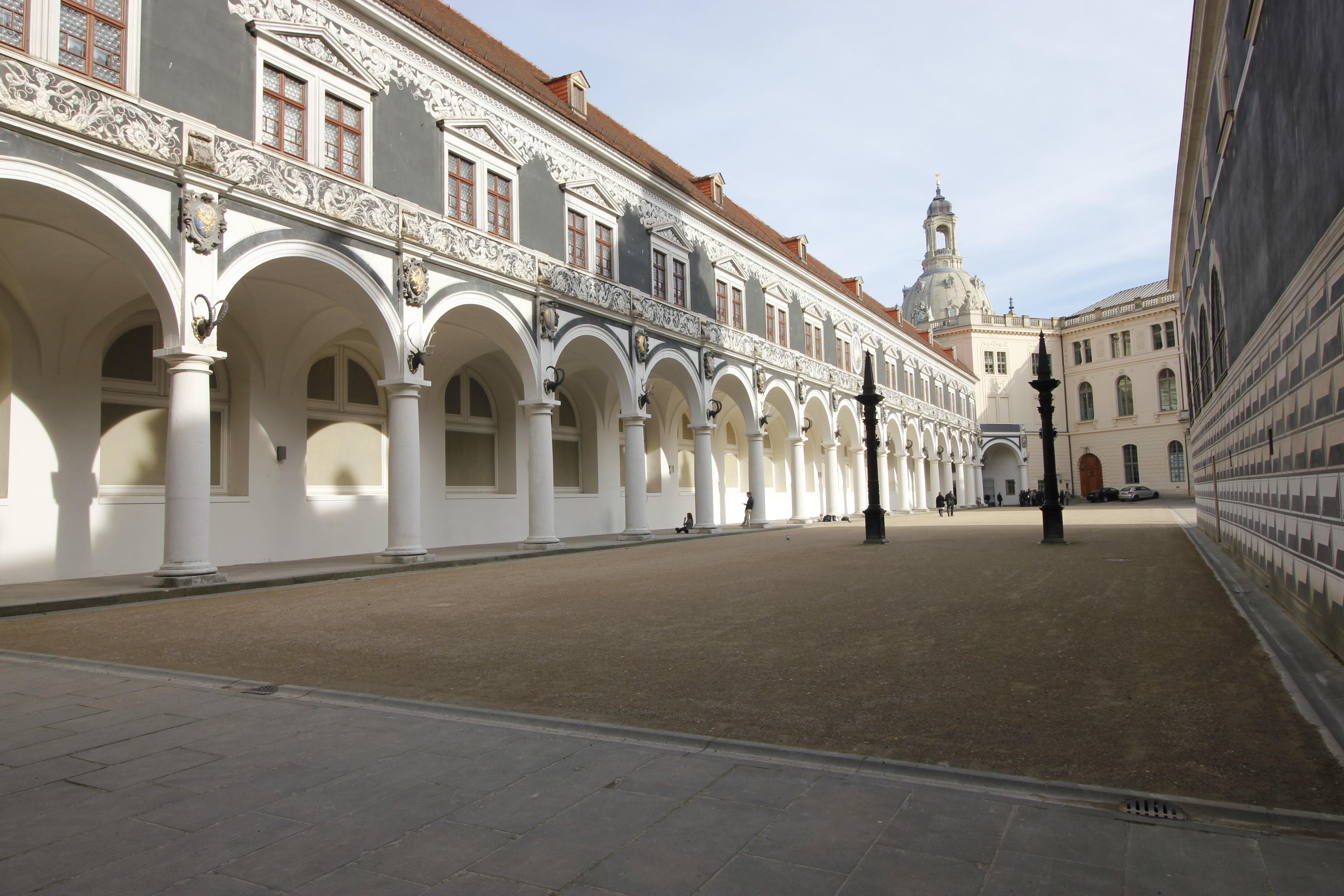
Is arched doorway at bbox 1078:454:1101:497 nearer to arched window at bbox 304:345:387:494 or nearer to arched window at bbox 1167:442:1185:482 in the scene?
arched window at bbox 1167:442:1185:482

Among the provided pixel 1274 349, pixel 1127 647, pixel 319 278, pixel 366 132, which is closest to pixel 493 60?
pixel 366 132

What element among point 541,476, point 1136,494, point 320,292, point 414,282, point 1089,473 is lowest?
point 1136,494

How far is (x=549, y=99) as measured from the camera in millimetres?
20234

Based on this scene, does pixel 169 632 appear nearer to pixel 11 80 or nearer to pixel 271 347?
pixel 11 80

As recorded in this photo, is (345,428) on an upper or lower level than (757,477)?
upper

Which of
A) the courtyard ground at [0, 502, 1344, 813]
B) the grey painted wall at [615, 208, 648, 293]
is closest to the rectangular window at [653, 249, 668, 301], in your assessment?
the grey painted wall at [615, 208, 648, 293]

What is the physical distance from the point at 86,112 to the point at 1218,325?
1853 centimetres

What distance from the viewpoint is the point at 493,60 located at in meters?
19.9

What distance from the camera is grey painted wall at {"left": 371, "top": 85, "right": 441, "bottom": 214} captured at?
1577 cm

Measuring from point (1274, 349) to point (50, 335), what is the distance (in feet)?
57.0

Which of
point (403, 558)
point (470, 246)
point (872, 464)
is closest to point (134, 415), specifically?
point (403, 558)

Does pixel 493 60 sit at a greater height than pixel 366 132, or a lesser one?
greater

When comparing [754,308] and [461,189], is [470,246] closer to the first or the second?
[461,189]

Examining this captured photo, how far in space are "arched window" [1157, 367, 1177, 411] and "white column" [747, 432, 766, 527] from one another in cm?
4468
